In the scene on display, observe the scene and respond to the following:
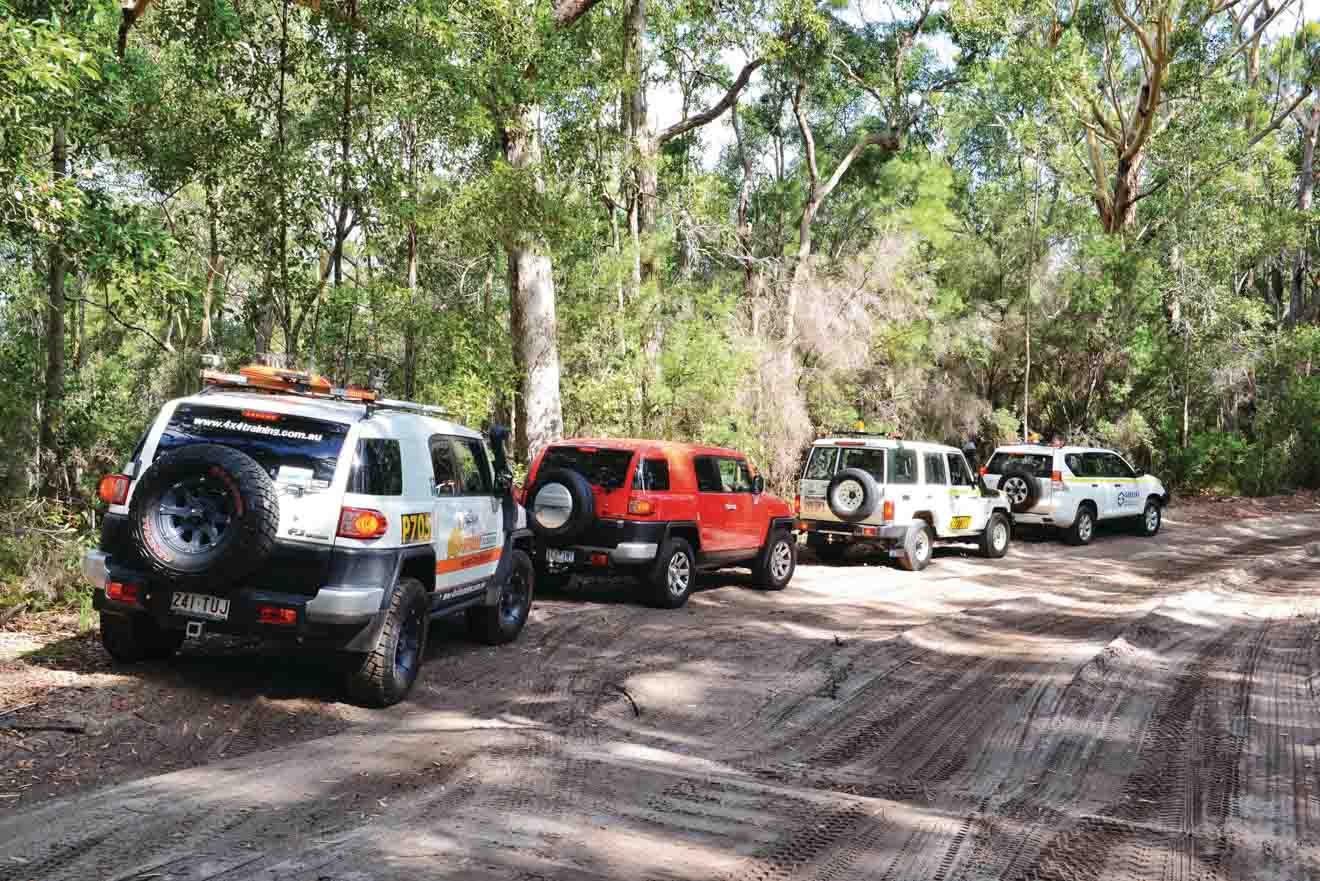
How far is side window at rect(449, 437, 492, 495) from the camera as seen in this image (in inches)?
307

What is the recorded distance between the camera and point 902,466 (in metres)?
14.7

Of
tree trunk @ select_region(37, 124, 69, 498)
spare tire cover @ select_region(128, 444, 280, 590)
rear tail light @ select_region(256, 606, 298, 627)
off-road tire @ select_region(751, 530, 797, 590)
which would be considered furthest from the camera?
off-road tire @ select_region(751, 530, 797, 590)

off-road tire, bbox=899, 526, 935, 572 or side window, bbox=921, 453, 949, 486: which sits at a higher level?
side window, bbox=921, 453, 949, 486

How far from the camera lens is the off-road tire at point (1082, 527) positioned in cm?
1867

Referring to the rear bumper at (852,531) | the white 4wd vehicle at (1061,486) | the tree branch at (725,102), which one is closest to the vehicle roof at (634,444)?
the rear bumper at (852,531)

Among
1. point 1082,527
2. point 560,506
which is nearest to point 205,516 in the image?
point 560,506

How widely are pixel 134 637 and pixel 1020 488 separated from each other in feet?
50.6

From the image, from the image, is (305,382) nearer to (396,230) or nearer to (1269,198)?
(396,230)

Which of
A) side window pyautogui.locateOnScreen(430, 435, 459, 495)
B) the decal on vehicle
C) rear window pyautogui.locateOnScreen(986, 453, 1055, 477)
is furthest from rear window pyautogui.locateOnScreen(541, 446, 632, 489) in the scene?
rear window pyautogui.locateOnScreen(986, 453, 1055, 477)

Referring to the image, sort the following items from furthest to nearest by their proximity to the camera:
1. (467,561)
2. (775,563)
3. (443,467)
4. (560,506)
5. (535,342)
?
1. (535,342)
2. (775,563)
3. (560,506)
4. (467,561)
5. (443,467)

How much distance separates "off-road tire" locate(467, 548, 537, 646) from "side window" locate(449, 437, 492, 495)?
0.89m

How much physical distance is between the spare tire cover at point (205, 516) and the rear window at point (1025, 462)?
15.3m

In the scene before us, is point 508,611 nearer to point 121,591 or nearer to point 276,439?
point 276,439

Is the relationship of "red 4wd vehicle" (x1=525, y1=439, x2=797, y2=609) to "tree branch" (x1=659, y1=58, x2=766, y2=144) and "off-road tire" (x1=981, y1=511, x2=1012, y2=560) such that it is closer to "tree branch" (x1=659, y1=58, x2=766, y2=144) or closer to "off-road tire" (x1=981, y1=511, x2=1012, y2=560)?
"off-road tire" (x1=981, y1=511, x2=1012, y2=560)
